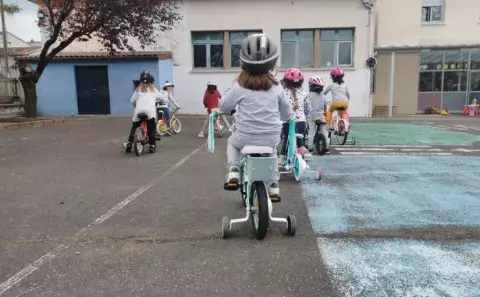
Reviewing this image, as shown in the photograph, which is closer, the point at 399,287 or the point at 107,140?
the point at 399,287

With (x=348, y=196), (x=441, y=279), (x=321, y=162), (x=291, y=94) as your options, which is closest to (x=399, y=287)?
(x=441, y=279)

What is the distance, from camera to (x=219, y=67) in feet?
80.0

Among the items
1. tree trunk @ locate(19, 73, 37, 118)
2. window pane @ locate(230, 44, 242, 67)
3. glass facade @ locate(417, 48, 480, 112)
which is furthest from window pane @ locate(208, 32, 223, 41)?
glass facade @ locate(417, 48, 480, 112)

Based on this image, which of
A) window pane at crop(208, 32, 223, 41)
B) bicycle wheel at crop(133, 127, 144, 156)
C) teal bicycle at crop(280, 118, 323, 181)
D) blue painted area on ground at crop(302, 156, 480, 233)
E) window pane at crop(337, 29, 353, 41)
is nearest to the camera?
blue painted area on ground at crop(302, 156, 480, 233)

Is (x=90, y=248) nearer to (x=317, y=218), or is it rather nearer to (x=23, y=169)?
(x=317, y=218)

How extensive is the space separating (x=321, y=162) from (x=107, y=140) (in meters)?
7.05

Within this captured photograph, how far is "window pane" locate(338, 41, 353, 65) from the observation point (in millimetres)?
23734

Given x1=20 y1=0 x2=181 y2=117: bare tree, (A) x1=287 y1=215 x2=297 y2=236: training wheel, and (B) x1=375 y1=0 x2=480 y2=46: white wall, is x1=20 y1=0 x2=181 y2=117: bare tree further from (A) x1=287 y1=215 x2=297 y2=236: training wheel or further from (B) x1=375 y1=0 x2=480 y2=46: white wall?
(A) x1=287 y1=215 x2=297 y2=236: training wheel

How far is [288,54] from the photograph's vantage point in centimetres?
2408

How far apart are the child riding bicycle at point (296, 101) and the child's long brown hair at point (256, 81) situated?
7.72 feet

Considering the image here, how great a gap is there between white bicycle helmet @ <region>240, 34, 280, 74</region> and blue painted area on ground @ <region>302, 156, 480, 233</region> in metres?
1.84

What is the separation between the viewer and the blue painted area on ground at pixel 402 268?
3232 millimetres

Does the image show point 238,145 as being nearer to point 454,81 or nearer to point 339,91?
point 339,91

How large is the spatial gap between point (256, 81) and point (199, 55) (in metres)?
20.8
